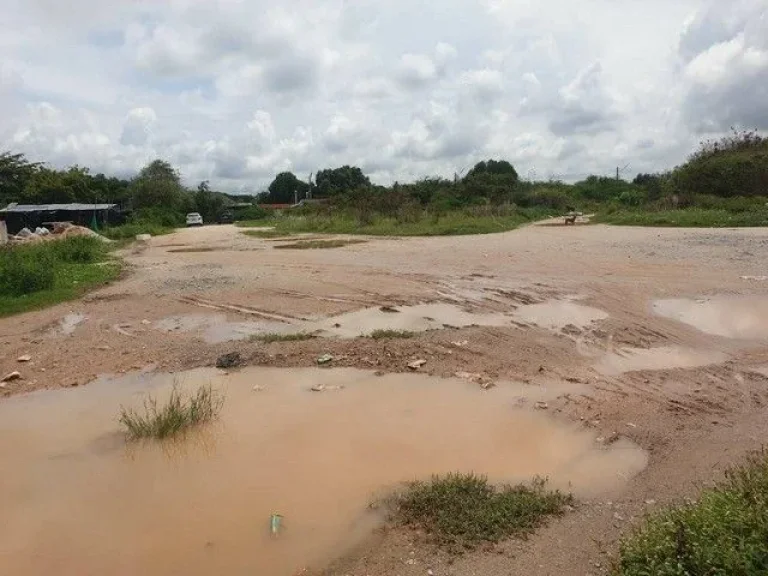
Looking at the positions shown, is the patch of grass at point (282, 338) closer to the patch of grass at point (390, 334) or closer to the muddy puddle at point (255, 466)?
the patch of grass at point (390, 334)

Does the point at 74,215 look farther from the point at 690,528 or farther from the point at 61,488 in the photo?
the point at 690,528

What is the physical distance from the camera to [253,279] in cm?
1600

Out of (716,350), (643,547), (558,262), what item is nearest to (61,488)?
(643,547)

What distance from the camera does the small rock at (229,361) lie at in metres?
8.41

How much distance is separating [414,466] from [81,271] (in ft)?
50.2

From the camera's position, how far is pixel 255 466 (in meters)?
5.79

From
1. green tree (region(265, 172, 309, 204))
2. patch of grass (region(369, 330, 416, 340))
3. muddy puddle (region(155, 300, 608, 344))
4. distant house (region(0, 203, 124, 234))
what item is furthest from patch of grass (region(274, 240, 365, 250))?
green tree (region(265, 172, 309, 204))

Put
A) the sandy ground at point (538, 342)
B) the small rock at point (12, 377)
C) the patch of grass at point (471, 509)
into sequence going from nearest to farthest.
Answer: the patch of grass at point (471, 509)
the sandy ground at point (538, 342)
the small rock at point (12, 377)

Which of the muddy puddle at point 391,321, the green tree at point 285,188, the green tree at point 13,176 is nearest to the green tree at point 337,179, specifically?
the green tree at point 285,188

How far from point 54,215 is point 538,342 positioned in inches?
1812

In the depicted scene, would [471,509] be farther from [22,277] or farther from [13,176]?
[13,176]

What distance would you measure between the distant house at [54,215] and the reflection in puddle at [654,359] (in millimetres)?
41720

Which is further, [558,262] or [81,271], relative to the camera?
[81,271]

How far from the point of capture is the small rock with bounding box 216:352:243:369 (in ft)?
27.6
